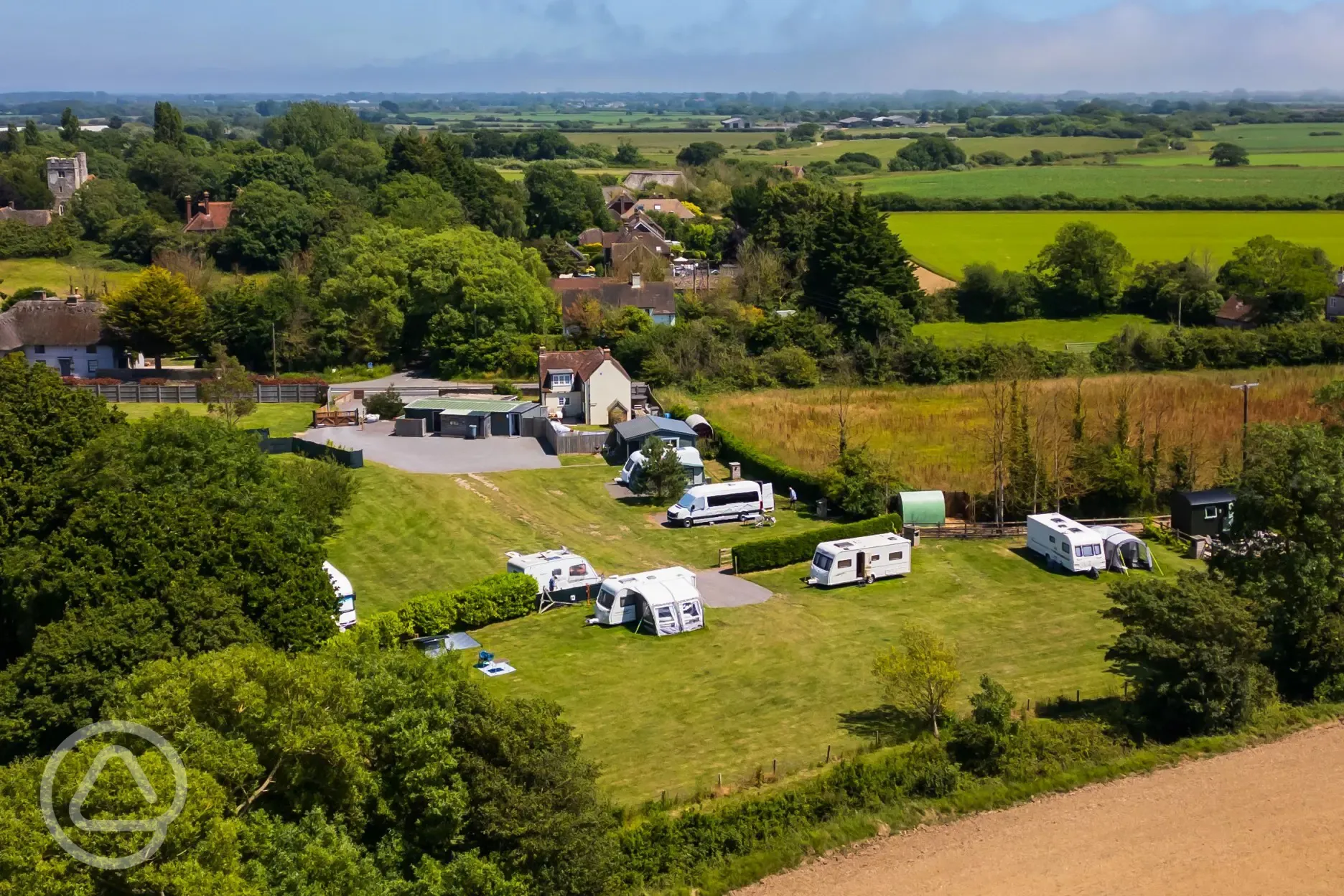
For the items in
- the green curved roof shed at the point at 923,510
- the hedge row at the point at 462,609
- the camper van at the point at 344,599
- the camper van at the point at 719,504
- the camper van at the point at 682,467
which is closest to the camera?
the hedge row at the point at 462,609

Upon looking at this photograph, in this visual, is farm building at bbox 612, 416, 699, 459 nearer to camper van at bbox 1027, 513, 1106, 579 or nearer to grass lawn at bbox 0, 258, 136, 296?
camper van at bbox 1027, 513, 1106, 579

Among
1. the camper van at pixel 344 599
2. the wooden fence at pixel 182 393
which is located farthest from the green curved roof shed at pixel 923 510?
the wooden fence at pixel 182 393

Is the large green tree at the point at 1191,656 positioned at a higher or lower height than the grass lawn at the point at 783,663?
higher

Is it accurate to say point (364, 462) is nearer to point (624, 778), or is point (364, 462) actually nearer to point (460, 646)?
point (460, 646)

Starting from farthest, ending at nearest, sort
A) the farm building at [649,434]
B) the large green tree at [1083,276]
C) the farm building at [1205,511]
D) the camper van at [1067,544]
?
the large green tree at [1083,276] < the farm building at [649,434] < the farm building at [1205,511] < the camper van at [1067,544]

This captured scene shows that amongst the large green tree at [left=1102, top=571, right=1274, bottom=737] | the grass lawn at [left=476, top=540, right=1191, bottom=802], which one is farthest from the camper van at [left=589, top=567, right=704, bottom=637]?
the large green tree at [left=1102, top=571, right=1274, bottom=737]

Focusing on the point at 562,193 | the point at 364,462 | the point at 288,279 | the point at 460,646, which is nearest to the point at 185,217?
the point at 562,193

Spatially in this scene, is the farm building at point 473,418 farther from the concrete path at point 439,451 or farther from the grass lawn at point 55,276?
the grass lawn at point 55,276
